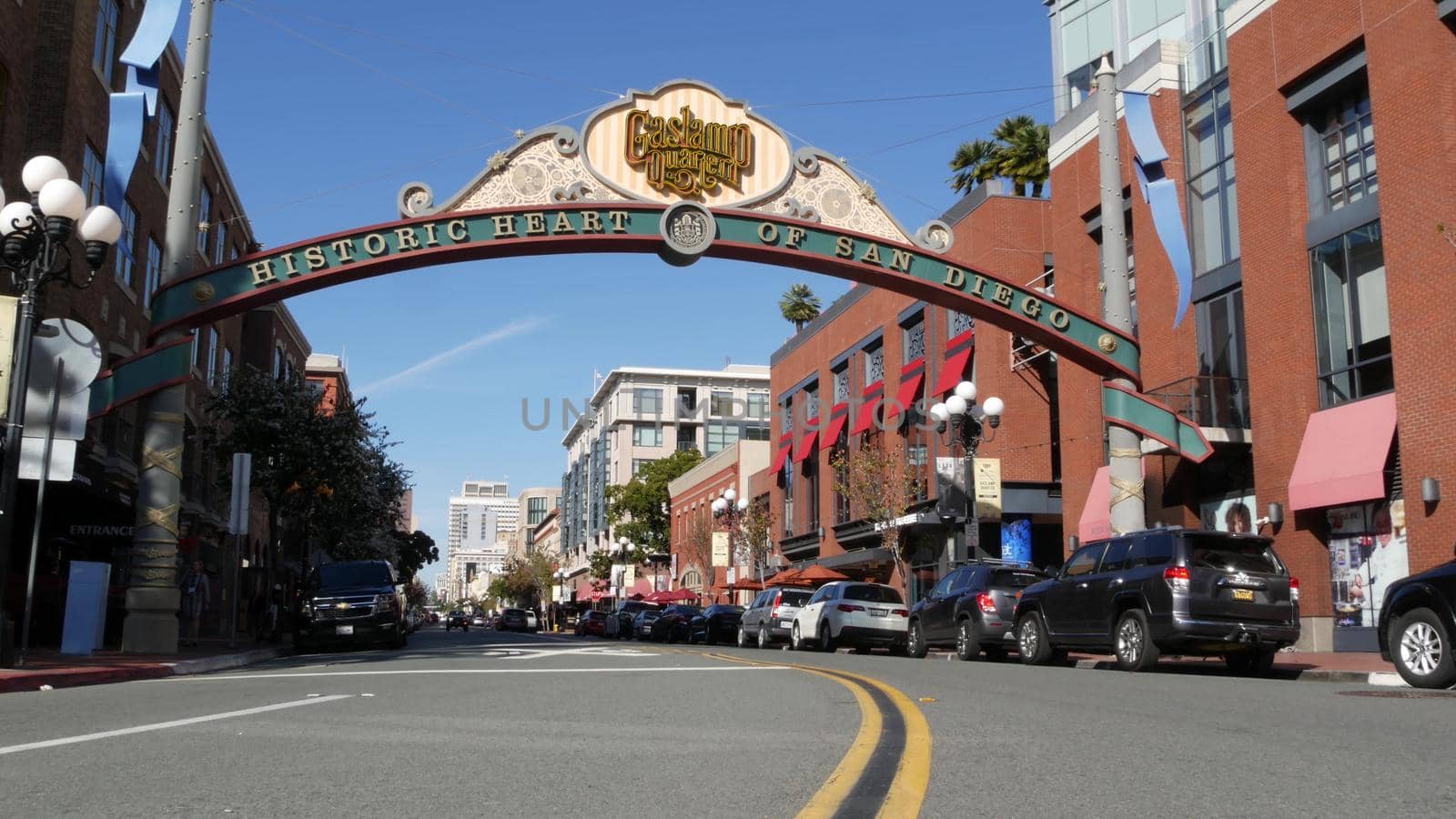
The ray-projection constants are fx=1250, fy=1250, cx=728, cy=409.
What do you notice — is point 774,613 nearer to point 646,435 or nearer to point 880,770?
point 880,770

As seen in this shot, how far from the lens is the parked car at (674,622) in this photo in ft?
124

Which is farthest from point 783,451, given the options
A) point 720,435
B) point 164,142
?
point 720,435

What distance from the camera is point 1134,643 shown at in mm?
15367

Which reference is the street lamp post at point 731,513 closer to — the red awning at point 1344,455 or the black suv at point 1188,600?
the red awning at point 1344,455

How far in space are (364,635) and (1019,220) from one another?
21.9 m

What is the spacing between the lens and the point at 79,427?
1456 cm

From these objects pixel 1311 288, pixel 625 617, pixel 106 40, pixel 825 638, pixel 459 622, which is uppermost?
pixel 106 40

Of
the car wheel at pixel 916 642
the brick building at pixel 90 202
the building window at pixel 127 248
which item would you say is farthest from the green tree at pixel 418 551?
the car wheel at pixel 916 642

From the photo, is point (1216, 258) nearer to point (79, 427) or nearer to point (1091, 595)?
point (1091, 595)

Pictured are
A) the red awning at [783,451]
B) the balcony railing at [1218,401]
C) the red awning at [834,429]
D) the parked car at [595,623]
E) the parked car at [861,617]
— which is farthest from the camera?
the red awning at [783,451]

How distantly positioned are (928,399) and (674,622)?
1046cm

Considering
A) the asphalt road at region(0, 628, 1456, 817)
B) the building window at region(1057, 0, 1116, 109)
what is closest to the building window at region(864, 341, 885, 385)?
the building window at region(1057, 0, 1116, 109)

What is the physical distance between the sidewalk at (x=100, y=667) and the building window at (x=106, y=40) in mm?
12268

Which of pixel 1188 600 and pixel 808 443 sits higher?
pixel 808 443
